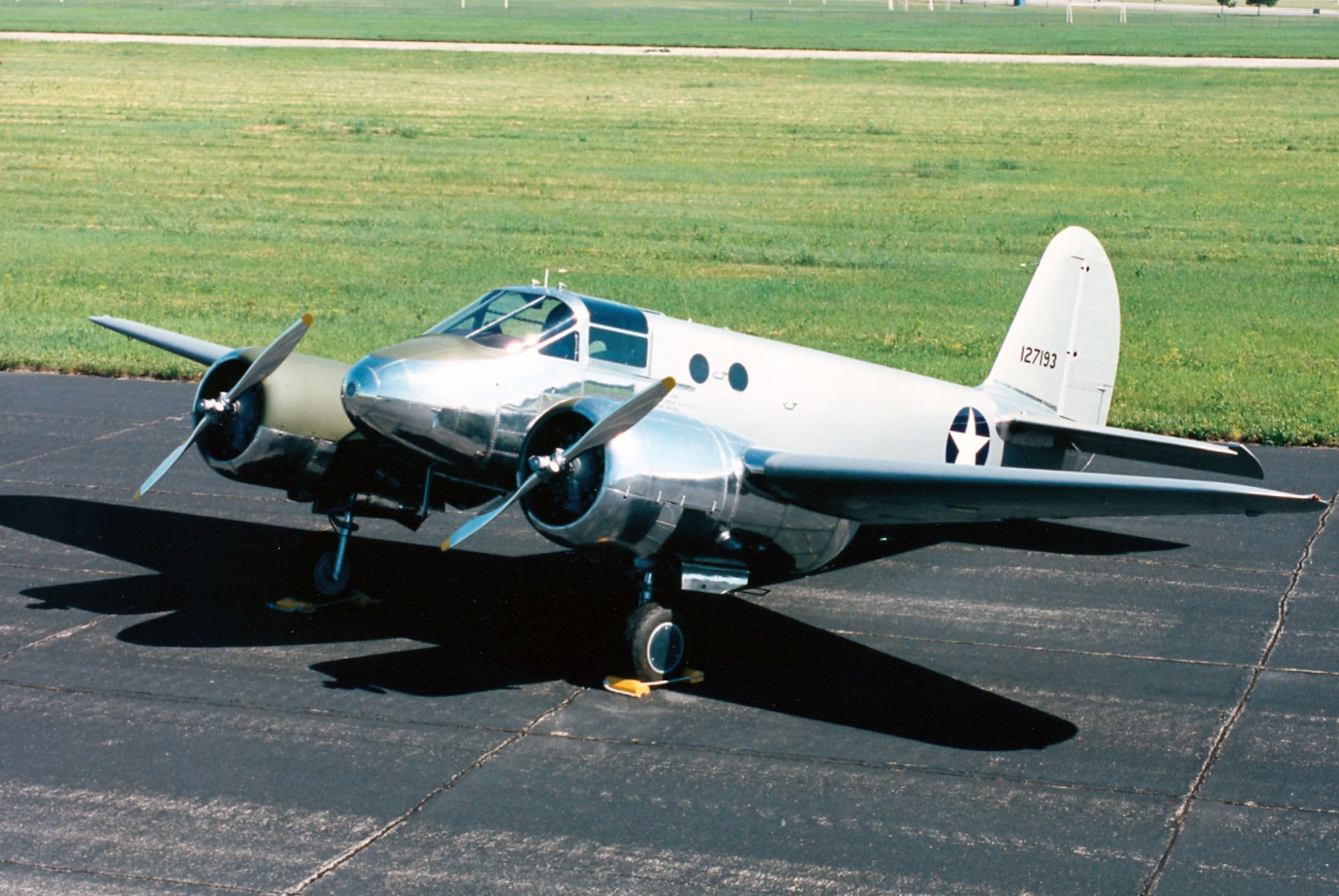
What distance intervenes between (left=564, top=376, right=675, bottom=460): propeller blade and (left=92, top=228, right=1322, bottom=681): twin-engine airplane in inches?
0.7

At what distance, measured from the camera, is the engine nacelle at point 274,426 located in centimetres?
1338

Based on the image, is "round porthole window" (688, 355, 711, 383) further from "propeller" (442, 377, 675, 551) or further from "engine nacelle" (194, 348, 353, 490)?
"engine nacelle" (194, 348, 353, 490)

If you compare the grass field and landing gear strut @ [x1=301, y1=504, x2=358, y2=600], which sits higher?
the grass field

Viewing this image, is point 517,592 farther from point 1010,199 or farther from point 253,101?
point 253,101

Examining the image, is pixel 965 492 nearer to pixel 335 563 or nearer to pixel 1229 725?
pixel 1229 725

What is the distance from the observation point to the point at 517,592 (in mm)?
14609

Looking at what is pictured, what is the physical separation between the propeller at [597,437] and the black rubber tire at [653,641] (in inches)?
60.6

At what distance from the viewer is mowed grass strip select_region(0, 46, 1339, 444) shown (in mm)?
26766

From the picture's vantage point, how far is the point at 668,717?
11.6 metres

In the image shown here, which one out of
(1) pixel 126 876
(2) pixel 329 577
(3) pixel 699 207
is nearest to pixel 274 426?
(2) pixel 329 577

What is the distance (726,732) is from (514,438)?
3.08 metres

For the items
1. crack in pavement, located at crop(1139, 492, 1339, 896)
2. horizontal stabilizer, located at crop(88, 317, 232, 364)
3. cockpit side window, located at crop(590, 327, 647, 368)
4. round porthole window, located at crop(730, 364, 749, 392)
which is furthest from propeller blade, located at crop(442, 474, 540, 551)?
horizontal stabilizer, located at crop(88, 317, 232, 364)

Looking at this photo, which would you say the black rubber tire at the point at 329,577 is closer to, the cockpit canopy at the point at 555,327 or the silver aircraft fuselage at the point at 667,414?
the silver aircraft fuselage at the point at 667,414

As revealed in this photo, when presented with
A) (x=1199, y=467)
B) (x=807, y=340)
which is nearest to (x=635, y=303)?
(x=807, y=340)
